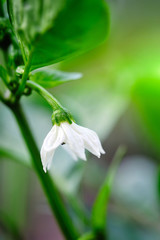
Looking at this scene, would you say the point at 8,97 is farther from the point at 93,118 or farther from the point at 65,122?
the point at 93,118

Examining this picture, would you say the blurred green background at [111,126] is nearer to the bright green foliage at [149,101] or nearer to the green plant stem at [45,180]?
the bright green foliage at [149,101]

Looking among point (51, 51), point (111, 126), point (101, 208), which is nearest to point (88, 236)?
point (101, 208)

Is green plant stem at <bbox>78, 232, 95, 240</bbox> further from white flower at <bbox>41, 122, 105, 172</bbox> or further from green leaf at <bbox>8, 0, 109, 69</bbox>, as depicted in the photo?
green leaf at <bbox>8, 0, 109, 69</bbox>

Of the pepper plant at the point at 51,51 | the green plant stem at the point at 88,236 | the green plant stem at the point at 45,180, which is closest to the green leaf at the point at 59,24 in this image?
the pepper plant at the point at 51,51

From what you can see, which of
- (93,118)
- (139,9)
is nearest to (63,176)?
(93,118)

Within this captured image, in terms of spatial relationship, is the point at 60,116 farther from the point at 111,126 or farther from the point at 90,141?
the point at 111,126

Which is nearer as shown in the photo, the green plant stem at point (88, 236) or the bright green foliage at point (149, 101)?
the green plant stem at point (88, 236)
